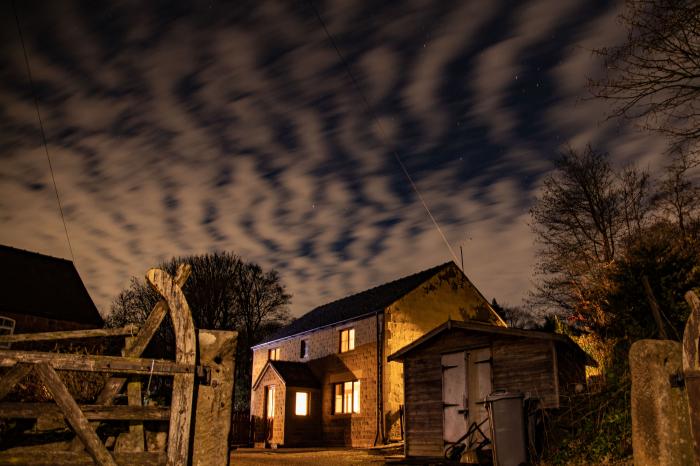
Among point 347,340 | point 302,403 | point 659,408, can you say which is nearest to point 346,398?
point 302,403

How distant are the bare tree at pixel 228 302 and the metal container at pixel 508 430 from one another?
30085 millimetres

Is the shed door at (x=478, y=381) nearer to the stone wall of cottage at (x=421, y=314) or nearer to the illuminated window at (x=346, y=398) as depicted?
the stone wall of cottage at (x=421, y=314)

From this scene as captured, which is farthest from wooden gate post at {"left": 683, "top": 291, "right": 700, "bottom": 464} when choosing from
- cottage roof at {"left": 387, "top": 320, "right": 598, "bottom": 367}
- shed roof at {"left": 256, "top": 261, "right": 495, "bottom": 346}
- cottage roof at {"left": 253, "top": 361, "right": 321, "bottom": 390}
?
cottage roof at {"left": 253, "top": 361, "right": 321, "bottom": 390}

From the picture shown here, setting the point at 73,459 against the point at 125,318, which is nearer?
the point at 73,459

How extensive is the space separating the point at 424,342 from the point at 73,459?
1348 centimetres

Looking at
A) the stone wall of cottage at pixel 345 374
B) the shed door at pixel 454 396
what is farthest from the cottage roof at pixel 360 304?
the shed door at pixel 454 396

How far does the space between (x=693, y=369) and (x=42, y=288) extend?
2871cm

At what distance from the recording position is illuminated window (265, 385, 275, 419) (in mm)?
26805

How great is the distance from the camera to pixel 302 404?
2638cm

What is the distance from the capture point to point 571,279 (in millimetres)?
24016

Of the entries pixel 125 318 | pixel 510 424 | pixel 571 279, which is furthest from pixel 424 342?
pixel 125 318

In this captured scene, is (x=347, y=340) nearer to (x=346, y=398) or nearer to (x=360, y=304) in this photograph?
(x=360, y=304)

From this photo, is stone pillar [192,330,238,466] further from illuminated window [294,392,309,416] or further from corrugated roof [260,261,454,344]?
illuminated window [294,392,309,416]

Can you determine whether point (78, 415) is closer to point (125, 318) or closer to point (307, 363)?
point (307, 363)
